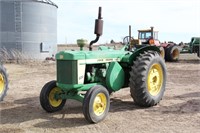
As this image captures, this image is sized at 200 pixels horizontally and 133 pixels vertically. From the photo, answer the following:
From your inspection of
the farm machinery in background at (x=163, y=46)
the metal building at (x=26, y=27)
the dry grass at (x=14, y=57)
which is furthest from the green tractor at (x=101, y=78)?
the metal building at (x=26, y=27)

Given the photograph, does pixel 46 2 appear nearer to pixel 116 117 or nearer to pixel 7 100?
pixel 7 100

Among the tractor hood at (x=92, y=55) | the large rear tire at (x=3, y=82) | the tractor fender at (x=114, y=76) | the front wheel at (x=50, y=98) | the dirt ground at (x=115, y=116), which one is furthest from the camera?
the large rear tire at (x=3, y=82)

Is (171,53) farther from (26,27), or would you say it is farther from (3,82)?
(3,82)

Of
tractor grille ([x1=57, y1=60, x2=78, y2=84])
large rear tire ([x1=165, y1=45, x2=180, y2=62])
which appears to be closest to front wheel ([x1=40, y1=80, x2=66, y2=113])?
tractor grille ([x1=57, y1=60, x2=78, y2=84])

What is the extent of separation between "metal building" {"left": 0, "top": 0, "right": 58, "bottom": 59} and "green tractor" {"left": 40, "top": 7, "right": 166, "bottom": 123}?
1334 centimetres

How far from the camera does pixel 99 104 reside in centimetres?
560

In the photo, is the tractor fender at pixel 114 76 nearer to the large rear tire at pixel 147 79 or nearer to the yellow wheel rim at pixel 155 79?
the large rear tire at pixel 147 79

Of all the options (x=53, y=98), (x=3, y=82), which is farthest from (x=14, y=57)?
(x=53, y=98)

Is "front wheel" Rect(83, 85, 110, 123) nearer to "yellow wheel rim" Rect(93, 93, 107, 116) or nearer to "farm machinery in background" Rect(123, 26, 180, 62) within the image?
"yellow wheel rim" Rect(93, 93, 107, 116)

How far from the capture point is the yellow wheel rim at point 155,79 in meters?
6.83

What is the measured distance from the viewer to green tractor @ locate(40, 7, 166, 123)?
221 inches

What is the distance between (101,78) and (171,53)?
14013 mm

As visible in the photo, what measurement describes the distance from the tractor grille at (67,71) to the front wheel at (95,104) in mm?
475

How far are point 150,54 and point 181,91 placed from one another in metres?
2.30
